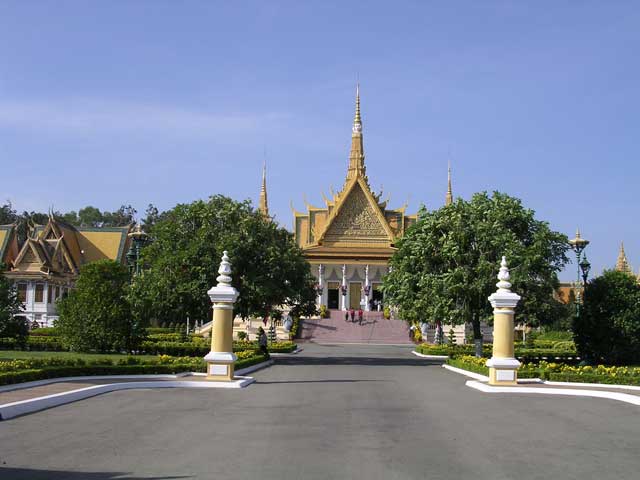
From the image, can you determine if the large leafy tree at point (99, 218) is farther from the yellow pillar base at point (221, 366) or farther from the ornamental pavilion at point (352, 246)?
the yellow pillar base at point (221, 366)

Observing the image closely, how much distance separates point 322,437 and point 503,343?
11.2 m

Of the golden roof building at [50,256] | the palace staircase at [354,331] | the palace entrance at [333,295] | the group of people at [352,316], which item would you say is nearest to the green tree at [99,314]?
the palace staircase at [354,331]

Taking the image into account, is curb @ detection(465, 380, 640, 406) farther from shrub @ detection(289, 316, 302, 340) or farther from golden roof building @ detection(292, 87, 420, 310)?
golden roof building @ detection(292, 87, 420, 310)

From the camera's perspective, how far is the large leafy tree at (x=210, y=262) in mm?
30844

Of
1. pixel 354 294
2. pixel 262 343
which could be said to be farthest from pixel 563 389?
pixel 354 294

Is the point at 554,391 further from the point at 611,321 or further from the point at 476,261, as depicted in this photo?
the point at 476,261

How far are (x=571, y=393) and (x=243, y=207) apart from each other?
1667cm

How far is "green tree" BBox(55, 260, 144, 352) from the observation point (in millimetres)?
31047

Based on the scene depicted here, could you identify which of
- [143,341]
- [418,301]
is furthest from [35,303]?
[418,301]

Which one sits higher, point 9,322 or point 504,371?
point 9,322

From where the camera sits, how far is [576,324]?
31.8 metres

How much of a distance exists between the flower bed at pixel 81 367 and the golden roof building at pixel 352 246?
151 ft

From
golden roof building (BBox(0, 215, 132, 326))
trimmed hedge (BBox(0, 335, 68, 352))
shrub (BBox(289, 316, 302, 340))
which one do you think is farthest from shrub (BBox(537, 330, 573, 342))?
trimmed hedge (BBox(0, 335, 68, 352))

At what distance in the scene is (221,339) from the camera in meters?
21.3
